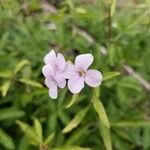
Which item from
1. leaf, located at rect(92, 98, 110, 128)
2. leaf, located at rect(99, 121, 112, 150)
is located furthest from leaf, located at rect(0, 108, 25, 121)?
leaf, located at rect(92, 98, 110, 128)

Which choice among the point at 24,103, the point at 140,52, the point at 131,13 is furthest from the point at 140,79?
the point at 24,103

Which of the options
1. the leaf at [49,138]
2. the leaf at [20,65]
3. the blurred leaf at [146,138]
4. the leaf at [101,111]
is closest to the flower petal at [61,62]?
the leaf at [101,111]

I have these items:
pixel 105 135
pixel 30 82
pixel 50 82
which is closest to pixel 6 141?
pixel 30 82

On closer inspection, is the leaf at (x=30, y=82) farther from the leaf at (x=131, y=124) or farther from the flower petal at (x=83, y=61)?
the flower petal at (x=83, y=61)

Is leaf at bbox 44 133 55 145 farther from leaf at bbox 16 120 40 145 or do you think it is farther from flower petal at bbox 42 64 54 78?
flower petal at bbox 42 64 54 78

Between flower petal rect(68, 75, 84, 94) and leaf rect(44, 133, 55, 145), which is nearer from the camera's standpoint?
flower petal rect(68, 75, 84, 94)

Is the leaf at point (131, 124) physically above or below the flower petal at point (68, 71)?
below
